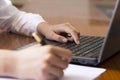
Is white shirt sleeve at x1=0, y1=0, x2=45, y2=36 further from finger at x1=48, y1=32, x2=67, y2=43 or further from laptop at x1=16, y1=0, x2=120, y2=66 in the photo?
laptop at x1=16, y1=0, x2=120, y2=66

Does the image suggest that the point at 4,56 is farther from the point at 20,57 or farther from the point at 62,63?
the point at 62,63

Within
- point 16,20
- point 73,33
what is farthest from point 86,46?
point 16,20

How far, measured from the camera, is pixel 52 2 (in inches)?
123

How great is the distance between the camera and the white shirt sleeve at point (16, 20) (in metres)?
1.21

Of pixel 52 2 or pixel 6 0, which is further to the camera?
pixel 52 2

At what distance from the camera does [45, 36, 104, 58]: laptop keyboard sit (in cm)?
78

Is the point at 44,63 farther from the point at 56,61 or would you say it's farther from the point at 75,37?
the point at 75,37

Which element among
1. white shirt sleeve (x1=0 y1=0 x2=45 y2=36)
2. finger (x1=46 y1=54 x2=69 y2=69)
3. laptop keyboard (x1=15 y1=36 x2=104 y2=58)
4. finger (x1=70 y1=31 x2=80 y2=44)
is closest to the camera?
finger (x1=46 y1=54 x2=69 y2=69)

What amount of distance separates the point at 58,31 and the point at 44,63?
1.47ft

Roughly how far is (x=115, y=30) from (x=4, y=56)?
299 mm

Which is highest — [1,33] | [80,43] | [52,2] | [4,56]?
[4,56]

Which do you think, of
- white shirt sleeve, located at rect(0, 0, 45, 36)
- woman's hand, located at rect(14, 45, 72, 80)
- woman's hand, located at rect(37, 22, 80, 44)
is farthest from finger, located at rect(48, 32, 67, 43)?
woman's hand, located at rect(14, 45, 72, 80)

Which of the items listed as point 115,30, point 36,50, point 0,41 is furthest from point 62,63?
point 0,41

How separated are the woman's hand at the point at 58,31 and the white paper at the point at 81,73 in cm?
22
